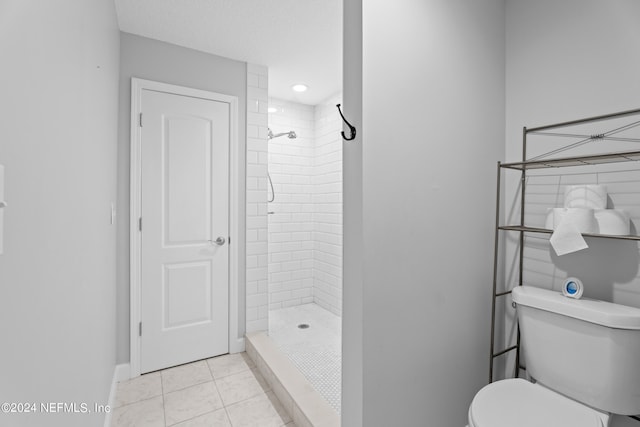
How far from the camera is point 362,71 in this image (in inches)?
46.8

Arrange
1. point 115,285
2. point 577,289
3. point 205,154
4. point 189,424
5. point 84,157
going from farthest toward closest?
1. point 205,154
2. point 115,285
3. point 189,424
4. point 577,289
5. point 84,157

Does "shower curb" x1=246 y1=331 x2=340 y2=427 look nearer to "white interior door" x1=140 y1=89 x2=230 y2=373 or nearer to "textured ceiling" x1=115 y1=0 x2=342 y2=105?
"white interior door" x1=140 y1=89 x2=230 y2=373

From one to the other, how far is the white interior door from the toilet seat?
6.68 ft

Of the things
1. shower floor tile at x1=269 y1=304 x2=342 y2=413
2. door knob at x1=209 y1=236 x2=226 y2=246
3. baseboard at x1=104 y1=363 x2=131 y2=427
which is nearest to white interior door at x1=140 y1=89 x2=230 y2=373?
door knob at x1=209 y1=236 x2=226 y2=246

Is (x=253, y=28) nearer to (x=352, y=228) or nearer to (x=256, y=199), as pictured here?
(x=256, y=199)

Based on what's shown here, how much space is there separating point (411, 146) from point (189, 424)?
196cm

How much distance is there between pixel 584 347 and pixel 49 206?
6.02ft

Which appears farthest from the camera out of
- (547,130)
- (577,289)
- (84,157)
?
(547,130)

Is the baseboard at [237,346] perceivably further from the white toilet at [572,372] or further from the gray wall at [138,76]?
the white toilet at [572,372]

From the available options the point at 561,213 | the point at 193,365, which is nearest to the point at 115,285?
the point at 193,365

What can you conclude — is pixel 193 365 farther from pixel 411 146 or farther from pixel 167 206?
pixel 411 146

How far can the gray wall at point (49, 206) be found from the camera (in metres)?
0.55

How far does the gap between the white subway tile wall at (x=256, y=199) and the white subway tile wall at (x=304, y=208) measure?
0.81 meters

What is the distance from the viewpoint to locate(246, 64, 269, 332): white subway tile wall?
274 cm
